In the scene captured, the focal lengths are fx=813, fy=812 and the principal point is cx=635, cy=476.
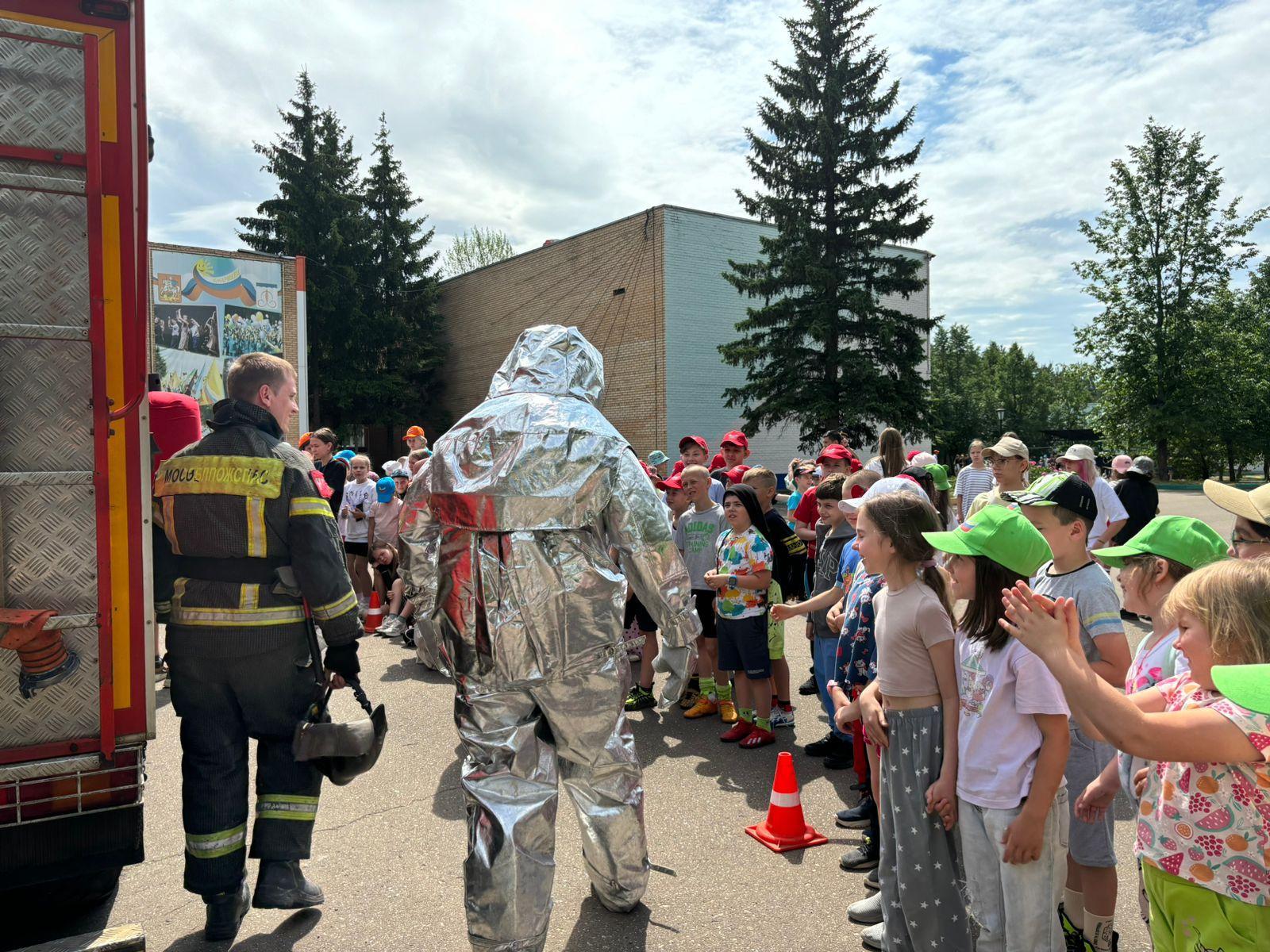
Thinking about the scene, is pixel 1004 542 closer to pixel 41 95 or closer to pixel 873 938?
pixel 873 938

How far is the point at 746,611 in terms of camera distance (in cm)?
546

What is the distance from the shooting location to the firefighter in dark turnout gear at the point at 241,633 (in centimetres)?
330

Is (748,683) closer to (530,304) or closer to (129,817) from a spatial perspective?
(129,817)

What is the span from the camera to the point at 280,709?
3395 millimetres

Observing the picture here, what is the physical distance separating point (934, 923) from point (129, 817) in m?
2.91

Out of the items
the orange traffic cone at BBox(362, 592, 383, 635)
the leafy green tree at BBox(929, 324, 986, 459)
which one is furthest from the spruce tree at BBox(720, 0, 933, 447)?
the orange traffic cone at BBox(362, 592, 383, 635)

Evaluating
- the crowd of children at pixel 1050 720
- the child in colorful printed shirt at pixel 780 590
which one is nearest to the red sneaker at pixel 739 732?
the child in colorful printed shirt at pixel 780 590

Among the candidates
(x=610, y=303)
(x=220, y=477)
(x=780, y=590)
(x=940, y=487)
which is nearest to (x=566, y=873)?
(x=220, y=477)

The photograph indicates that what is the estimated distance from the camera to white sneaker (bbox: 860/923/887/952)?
3248 mm

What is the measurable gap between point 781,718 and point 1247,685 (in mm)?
4667

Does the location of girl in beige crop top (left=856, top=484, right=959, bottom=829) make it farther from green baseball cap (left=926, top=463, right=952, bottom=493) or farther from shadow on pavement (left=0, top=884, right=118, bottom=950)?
green baseball cap (left=926, top=463, right=952, bottom=493)

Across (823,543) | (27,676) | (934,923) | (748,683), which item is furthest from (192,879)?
(823,543)

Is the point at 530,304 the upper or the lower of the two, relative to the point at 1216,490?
upper

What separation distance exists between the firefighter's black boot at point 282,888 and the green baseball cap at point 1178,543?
352cm
